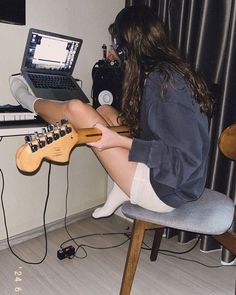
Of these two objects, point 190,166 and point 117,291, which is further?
point 117,291

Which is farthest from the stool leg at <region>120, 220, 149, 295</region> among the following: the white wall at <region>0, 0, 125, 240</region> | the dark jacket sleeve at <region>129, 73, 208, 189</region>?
the white wall at <region>0, 0, 125, 240</region>

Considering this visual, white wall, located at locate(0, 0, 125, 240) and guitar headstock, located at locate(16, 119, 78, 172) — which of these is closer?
guitar headstock, located at locate(16, 119, 78, 172)

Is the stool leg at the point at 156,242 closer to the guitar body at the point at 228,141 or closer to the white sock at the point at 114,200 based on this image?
the white sock at the point at 114,200

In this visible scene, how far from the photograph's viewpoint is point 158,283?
1405mm

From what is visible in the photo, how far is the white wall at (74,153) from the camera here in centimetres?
153

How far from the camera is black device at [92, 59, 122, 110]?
64.9 inches

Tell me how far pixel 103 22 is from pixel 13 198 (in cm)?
120

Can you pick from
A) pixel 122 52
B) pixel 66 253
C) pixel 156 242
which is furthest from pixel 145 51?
pixel 66 253

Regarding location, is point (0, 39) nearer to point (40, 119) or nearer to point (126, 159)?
point (40, 119)

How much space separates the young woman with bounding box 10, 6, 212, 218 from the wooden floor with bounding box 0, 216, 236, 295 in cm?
53

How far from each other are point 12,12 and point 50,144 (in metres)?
0.87

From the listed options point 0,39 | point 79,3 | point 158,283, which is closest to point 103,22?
point 79,3

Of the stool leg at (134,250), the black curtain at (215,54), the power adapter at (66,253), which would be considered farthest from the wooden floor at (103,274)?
the stool leg at (134,250)

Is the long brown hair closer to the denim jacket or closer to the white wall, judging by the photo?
the denim jacket
